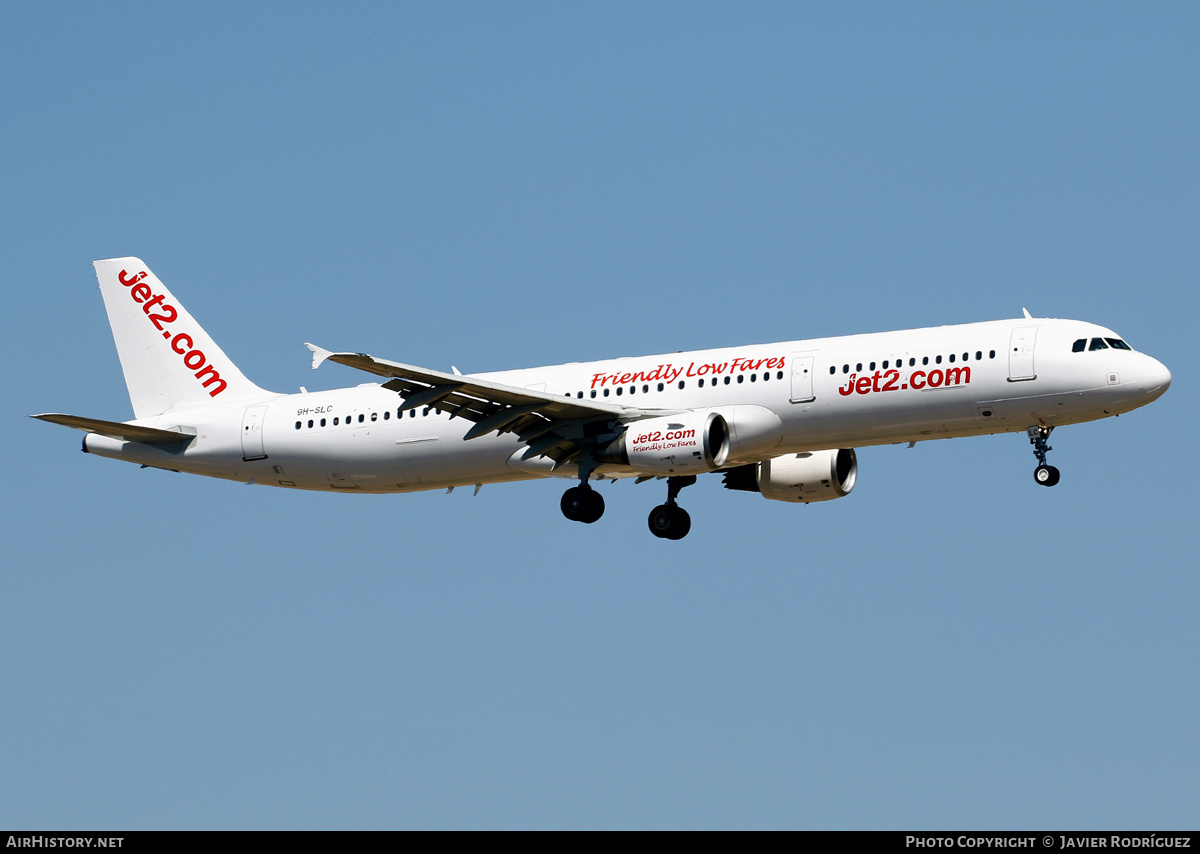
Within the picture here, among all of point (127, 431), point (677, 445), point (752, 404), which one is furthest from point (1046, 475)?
point (127, 431)

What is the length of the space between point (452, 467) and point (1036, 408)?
52.5 ft

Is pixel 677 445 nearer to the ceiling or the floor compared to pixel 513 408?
nearer to the floor

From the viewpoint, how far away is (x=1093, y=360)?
1683 inches

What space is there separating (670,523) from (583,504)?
3.52 metres

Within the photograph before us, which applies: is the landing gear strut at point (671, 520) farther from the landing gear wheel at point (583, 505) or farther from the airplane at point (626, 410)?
the landing gear wheel at point (583, 505)

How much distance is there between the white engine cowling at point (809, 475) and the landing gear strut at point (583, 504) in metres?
5.26

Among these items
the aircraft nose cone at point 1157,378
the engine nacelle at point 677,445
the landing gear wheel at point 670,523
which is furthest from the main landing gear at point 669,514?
the aircraft nose cone at point 1157,378

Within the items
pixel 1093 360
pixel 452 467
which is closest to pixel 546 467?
pixel 452 467

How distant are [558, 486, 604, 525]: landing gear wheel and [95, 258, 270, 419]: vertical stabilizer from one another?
1087 cm

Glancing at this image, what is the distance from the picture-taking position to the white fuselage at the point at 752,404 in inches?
1689

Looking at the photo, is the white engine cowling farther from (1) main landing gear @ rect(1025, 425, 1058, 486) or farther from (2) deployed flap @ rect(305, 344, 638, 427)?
(1) main landing gear @ rect(1025, 425, 1058, 486)

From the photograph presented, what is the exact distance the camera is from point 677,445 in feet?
147

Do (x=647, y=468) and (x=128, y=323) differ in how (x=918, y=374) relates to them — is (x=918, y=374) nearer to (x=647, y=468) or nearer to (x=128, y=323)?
(x=647, y=468)

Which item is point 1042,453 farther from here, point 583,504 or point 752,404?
point 583,504
